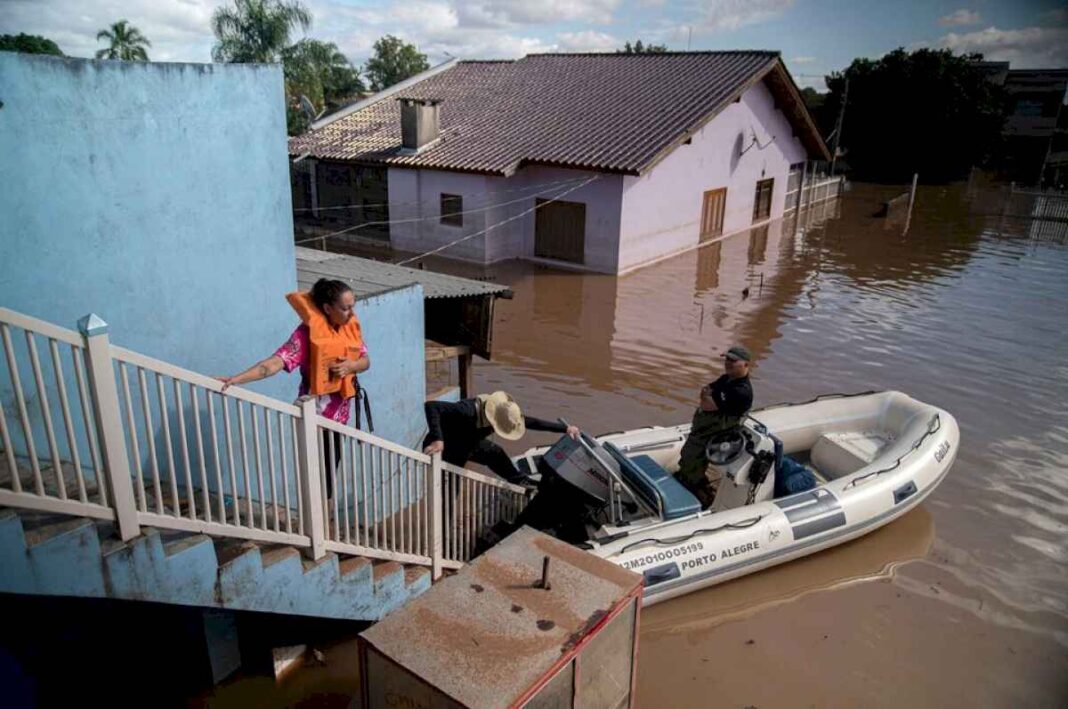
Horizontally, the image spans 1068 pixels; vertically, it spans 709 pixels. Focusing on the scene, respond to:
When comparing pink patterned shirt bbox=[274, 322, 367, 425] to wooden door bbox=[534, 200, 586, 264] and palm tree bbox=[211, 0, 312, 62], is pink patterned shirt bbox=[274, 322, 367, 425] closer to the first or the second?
wooden door bbox=[534, 200, 586, 264]

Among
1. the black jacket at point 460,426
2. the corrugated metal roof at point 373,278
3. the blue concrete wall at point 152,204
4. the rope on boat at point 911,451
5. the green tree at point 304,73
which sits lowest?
the rope on boat at point 911,451

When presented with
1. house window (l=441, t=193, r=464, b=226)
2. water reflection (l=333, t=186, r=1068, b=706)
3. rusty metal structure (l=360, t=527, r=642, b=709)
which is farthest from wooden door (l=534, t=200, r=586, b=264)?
rusty metal structure (l=360, t=527, r=642, b=709)

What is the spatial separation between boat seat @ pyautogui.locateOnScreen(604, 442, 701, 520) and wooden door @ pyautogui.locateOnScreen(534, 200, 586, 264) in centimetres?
1040

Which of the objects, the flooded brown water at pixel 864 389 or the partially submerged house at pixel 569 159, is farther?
the partially submerged house at pixel 569 159

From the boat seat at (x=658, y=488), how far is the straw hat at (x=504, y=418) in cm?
144

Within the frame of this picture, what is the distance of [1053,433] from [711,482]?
5.46m

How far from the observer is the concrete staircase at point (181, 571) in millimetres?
2785

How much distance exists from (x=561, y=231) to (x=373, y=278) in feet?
33.2

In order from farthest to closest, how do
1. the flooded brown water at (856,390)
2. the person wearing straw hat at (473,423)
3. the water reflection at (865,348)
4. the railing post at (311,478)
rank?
1. the water reflection at (865,348)
2. the flooded brown water at (856,390)
3. the person wearing straw hat at (473,423)
4. the railing post at (311,478)

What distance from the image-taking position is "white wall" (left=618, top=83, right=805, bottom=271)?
52.5 feet

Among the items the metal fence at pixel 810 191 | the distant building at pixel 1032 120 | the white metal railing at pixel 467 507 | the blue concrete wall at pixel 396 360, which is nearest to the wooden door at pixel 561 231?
the blue concrete wall at pixel 396 360

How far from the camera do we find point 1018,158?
38094 mm

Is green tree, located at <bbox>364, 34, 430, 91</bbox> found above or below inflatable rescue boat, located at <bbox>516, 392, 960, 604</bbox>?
above

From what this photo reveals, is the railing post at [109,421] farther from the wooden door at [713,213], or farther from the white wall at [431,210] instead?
the wooden door at [713,213]
